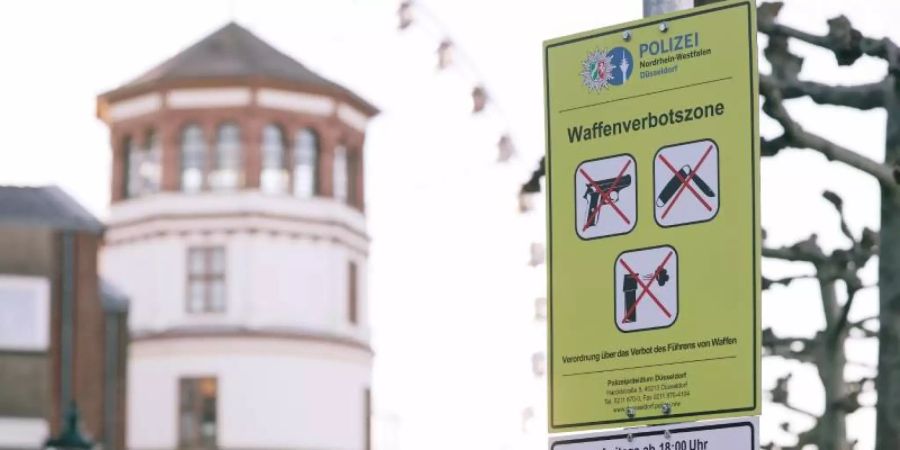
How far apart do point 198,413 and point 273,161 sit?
9812 mm

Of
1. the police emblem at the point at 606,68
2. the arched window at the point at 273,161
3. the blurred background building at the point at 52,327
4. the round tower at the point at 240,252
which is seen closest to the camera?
the police emblem at the point at 606,68

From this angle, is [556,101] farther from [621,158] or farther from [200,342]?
[200,342]

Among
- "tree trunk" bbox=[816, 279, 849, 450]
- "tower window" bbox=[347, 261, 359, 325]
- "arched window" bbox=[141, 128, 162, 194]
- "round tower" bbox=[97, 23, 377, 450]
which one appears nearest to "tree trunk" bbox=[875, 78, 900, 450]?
"tree trunk" bbox=[816, 279, 849, 450]

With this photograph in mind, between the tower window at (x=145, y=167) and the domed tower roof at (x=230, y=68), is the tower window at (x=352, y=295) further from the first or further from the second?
the tower window at (x=145, y=167)

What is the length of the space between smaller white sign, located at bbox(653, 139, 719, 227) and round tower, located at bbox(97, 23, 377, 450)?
7651 cm

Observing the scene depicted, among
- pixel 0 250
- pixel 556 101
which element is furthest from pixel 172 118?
pixel 556 101

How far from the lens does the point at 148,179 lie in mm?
88688

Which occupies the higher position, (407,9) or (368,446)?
(407,9)

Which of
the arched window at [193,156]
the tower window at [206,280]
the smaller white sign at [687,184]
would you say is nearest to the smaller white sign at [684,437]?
the smaller white sign at [687,184]

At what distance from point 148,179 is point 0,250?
30.1 m

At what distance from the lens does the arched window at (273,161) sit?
3499 inches

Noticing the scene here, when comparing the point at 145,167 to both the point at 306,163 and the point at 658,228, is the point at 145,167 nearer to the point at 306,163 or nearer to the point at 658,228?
the point at 306,163

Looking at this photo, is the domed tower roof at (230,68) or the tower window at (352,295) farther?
the domed tower roof at (230,68)

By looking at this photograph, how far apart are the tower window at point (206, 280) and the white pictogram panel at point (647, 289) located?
77271 millimetres
